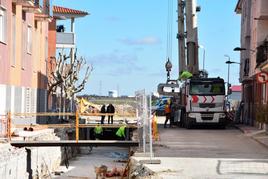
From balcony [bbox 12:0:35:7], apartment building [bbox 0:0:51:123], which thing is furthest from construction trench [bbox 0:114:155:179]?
balcony [bbox 12:0:35:7]

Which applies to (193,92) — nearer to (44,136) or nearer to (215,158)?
(44,136)

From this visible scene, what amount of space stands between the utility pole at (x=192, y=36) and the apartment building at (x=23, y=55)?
909 centimetres

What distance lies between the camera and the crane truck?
40.0 meters

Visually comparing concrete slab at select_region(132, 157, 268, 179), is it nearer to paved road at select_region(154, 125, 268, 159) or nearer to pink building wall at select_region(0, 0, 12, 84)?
paved road at select_region(154, 125, 268, 159)

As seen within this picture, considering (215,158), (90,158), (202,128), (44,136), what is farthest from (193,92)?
(215,158)

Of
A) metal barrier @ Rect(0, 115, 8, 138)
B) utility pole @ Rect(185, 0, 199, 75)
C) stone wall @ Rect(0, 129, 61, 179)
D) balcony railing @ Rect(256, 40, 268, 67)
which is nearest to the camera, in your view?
stone wall @ Rect(0, 129, 61, 179)

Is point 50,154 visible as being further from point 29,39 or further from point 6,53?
point 29,39

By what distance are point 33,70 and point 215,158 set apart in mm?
20829

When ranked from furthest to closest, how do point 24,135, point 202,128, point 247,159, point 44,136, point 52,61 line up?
point 52,61
point 202,128
point 44,136
point 24,135
point 247,159

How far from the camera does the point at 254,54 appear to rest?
146 ft

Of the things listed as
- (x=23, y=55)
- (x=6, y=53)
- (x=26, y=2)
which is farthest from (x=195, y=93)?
(x=6, y=53)

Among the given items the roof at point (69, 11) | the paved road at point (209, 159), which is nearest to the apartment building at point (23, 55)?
the paved road at point (209, 159)

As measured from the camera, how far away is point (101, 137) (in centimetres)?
4459

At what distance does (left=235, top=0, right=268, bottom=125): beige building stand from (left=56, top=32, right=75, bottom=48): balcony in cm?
1509
